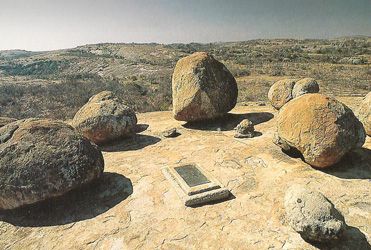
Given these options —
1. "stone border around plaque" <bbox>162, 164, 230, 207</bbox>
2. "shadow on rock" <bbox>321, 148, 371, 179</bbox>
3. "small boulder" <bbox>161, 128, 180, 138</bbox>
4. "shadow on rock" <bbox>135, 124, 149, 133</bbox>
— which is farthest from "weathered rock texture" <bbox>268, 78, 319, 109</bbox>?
"stone border around plaque" <bbox>162, 164, 230, 207</bbox>

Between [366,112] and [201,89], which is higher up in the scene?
[201,89]

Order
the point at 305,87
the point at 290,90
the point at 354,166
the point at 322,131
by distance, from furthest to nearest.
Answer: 1. the point at 290,90
2. the point at 305,87
3. the point at 354,166
4. the point at 322,131

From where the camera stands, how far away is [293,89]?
11.7 meters

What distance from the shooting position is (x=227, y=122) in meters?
11.7

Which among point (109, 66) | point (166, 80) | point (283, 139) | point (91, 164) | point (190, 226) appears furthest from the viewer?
point (109, 66)

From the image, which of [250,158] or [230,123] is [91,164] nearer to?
[250,158]

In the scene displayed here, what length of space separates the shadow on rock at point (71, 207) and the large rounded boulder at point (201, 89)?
172 inches

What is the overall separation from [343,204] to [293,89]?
246 inches

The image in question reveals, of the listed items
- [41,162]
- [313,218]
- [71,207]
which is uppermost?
[41,162]

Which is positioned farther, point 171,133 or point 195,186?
point 171,133

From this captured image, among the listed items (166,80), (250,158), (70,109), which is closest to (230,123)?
(250,158)

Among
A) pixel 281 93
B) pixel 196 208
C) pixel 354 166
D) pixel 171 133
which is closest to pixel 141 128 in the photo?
pixel 171 133

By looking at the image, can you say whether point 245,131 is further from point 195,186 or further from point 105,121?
point 105,121

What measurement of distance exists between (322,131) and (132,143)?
576 cm
